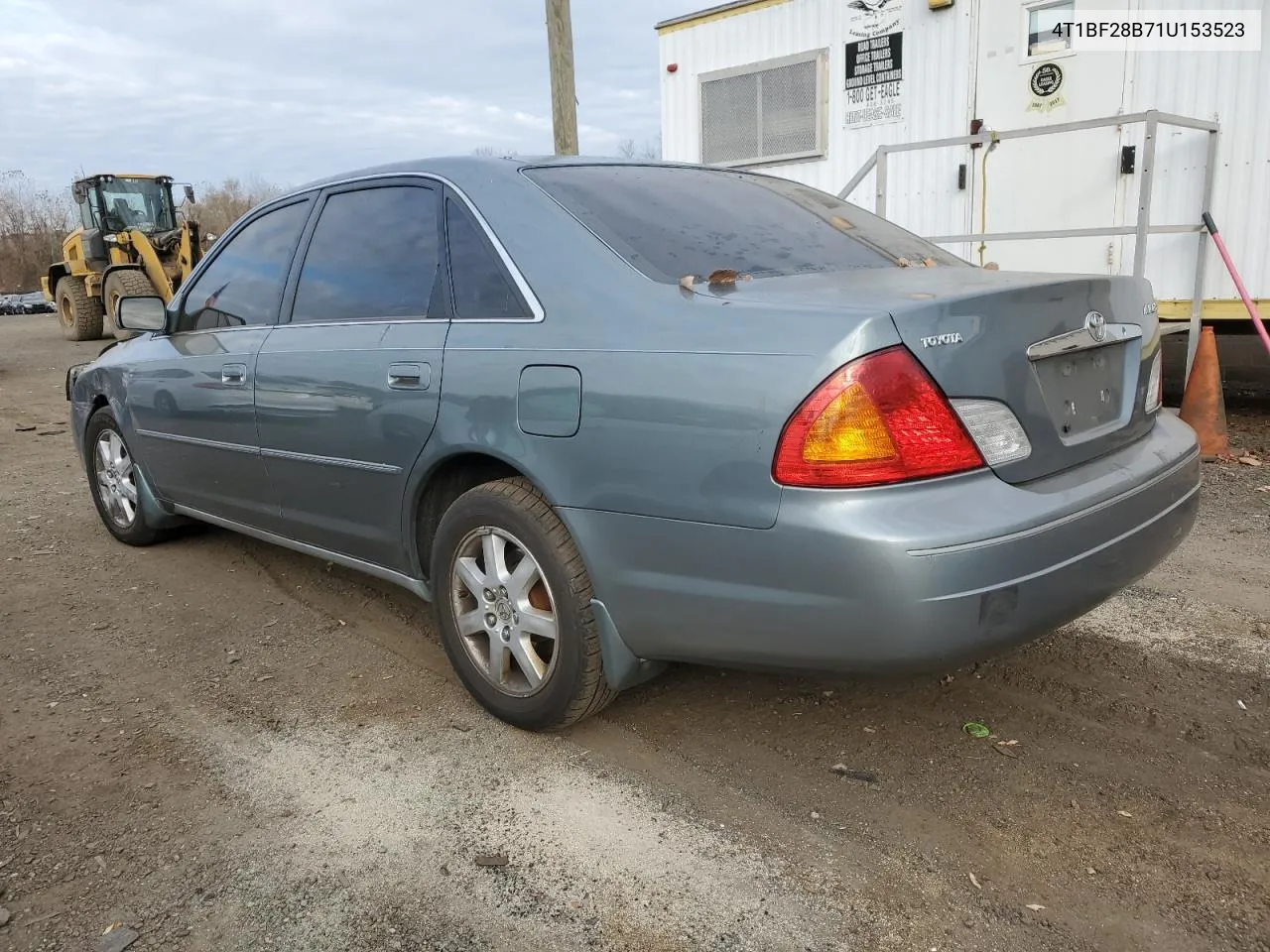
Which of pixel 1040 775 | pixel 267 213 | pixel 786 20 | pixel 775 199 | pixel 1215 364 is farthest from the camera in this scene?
pixel 786 20

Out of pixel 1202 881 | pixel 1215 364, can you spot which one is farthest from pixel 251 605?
pixel 1215 364

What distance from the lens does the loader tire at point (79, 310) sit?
1900 cm


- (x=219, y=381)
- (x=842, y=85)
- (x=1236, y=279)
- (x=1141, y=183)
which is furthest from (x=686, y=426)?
(x=842, y=85)

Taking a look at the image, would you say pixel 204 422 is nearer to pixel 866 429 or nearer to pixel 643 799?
pixel 643 799

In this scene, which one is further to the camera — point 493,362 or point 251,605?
point 251,605

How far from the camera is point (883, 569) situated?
2.01 meters

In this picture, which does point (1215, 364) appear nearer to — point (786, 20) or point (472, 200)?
point (786, 20)

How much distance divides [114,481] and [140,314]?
98 cm

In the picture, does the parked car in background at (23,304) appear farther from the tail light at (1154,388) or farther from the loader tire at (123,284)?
the tail light at (1154,388)

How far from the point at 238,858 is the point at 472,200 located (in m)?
1.88

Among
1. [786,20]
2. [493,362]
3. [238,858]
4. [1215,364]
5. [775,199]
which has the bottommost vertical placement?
[238,858]

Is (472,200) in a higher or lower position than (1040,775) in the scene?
higher

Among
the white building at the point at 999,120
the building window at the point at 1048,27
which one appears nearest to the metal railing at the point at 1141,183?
the white building at the point at 999,120

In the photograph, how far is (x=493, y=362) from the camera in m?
2.67
